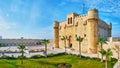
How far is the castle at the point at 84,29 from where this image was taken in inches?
2657

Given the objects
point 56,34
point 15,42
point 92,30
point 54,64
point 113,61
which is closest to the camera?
point 113,61

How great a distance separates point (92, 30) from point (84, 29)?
4.91m

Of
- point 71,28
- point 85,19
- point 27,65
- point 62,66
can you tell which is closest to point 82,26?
point 85,19

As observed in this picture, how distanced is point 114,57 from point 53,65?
14.6m

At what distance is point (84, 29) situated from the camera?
72.2 m

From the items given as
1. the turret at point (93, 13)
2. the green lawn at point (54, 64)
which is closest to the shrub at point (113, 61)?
the green lawn at point (54, 64)

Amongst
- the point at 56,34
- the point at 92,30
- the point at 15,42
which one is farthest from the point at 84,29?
the point at 15,42

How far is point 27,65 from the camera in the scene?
5809 centimetres

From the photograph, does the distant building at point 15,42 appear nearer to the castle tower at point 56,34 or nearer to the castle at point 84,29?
the castle tower at point 56,34

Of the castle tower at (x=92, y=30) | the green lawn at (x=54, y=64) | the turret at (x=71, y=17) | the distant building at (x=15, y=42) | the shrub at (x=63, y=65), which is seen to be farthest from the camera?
the distant building at (x=15, y=42)

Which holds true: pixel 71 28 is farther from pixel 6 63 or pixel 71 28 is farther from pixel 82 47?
pixel 6 63

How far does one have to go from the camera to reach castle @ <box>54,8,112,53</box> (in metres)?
67.5

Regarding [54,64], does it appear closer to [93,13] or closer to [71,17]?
[93,13]

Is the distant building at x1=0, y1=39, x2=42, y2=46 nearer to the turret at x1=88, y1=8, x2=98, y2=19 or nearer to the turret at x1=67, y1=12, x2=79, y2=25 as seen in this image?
the turret at x1=67, y1=12, x2=79, y2=25
